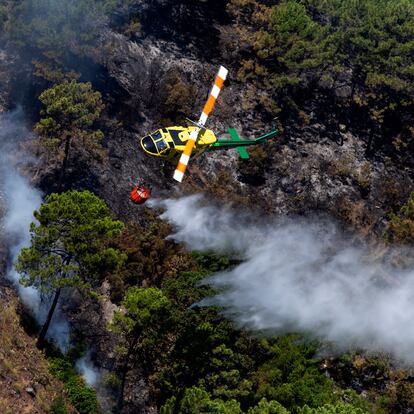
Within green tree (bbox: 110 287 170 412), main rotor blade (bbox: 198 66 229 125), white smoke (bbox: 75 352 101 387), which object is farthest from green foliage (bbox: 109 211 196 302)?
main rotor blade (bbox: 198 66 229 125)

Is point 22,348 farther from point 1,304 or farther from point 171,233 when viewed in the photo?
point 171,233

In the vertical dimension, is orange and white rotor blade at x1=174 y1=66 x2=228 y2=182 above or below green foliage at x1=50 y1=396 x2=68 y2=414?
above

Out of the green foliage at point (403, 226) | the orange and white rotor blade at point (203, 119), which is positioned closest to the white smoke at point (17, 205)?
the orange and white rotor blade at point (203, 119)

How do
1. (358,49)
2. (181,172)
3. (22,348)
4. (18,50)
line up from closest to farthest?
1. (181,172)
2. (22,348)
3. (18,50)
4. (358,49)

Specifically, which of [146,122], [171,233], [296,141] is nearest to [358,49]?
[296,141]

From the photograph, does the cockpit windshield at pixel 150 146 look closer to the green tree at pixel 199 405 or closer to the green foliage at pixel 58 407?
the green tree at pixel 199 405

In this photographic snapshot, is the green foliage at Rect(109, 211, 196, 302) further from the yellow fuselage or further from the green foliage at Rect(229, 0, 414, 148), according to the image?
the green foliage at Rect(229, 0, 414, 148)
